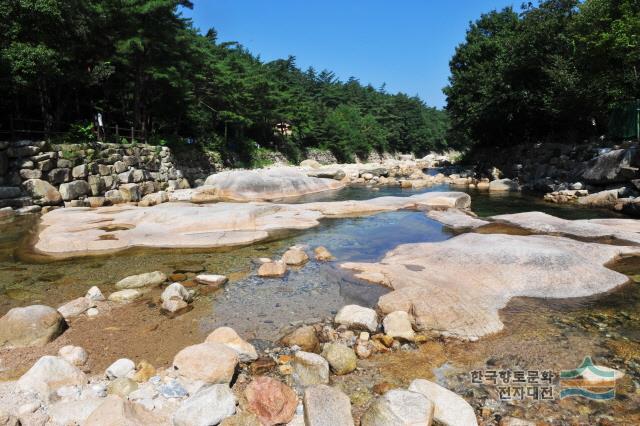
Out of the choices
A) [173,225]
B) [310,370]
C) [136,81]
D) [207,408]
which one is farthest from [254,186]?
[207,408]

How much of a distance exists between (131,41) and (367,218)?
17.1 metres

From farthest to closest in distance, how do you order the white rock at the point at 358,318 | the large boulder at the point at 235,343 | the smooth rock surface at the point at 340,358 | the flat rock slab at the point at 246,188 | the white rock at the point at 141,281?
1. the flat rock slab at the point at 246,188
2. the white rock at the point at 141,281
3. the white rock at the point at 358,318
4. the large boulder at the point at 235,343
5. the smooth rock surface at the point at 340,358

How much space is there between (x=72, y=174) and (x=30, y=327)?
55.6ft

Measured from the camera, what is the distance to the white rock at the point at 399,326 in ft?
20.2

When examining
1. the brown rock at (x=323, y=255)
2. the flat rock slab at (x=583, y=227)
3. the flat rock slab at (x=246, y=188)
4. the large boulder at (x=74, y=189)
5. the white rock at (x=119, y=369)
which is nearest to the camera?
the white rock at (x=119, y=369)

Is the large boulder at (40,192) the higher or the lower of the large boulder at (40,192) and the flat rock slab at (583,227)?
the higher

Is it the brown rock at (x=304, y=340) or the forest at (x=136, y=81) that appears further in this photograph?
the forest at (x=136, y=81)

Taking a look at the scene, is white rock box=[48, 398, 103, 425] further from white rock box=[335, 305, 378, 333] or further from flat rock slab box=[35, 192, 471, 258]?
flat rock slab box=[35, 192, 471, 258]

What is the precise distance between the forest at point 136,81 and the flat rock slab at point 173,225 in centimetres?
787

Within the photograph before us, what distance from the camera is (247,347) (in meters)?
5.79

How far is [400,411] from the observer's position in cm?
416

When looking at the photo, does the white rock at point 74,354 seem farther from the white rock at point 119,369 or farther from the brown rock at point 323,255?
the brown rock at point 323,255

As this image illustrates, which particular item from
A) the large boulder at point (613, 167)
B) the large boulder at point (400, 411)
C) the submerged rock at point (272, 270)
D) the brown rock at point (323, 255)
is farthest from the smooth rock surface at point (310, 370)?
the large boulder at point (613, 167)

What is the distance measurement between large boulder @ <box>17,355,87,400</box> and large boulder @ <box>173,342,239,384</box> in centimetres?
116
